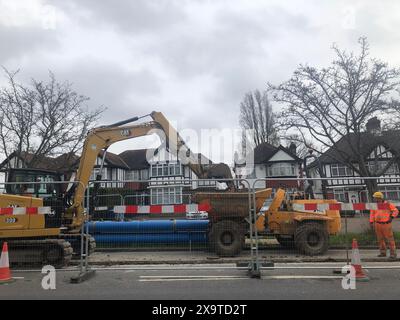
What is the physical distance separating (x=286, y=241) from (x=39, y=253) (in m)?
7.55

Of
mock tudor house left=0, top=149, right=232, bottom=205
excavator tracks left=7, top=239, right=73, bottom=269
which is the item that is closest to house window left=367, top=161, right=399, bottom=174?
mock tudor house left=0, top=149, right=232, bottom=205

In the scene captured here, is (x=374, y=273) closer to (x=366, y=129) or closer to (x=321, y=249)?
(x=321, y=249)

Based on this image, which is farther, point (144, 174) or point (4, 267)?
point (144, 174)

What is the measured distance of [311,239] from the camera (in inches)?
487

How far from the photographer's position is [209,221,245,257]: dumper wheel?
39.9 ft

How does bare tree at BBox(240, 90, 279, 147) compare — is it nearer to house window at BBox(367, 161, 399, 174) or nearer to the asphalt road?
house window at BBox(367, 161, 399, 174)

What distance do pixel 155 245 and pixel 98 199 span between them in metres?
2.41

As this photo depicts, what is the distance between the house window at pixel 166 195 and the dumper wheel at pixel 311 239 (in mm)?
3945

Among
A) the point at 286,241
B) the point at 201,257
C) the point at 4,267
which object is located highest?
the point at 4,267

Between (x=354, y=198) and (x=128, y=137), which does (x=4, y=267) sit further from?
(x=354, y=198)

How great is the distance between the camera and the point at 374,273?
27.7ft

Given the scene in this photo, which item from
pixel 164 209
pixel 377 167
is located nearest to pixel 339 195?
pixel 164 209

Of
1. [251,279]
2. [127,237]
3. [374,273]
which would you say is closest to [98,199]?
[127,237]

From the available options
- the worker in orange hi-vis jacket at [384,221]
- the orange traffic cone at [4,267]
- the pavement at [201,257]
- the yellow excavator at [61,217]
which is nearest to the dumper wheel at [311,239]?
the pavement at [201,257]
